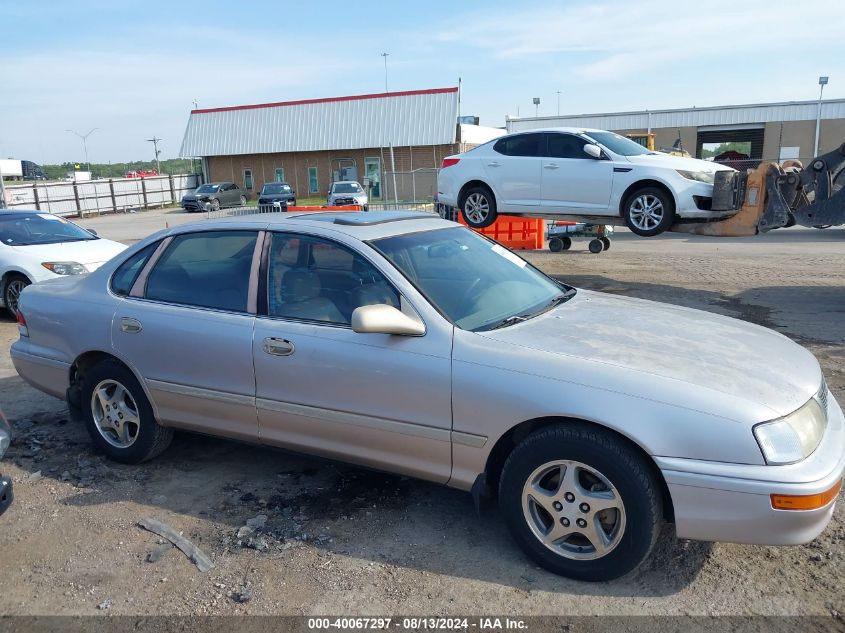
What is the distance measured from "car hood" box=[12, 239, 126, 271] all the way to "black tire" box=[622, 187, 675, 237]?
7.36 m

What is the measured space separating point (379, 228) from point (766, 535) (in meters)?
2.54

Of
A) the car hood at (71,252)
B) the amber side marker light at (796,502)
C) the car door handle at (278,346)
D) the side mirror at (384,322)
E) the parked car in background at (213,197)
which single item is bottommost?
the parked car in background at (213,197)

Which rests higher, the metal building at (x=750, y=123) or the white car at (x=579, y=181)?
the metal building at (x=750, y=123)

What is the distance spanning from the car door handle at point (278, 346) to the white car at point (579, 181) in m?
7.39

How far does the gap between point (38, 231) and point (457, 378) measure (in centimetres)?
896

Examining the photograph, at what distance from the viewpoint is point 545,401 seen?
3104 mm

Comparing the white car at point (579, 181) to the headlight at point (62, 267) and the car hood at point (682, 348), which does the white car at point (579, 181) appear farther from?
the car hood at point (682, 348)

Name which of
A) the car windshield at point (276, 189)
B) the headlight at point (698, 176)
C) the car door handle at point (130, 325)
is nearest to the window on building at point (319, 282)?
the car door handle at point (130, 325)

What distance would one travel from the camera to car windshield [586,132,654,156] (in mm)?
10094

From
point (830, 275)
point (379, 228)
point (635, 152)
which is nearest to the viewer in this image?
point (379, 228)

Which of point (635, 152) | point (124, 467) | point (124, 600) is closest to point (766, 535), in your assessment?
point (124, 600)

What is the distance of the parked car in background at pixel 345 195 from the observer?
2909 cm

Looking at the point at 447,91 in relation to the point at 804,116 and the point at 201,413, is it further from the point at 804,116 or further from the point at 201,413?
the point at 201,413

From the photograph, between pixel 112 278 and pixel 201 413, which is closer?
pixel 201 413
